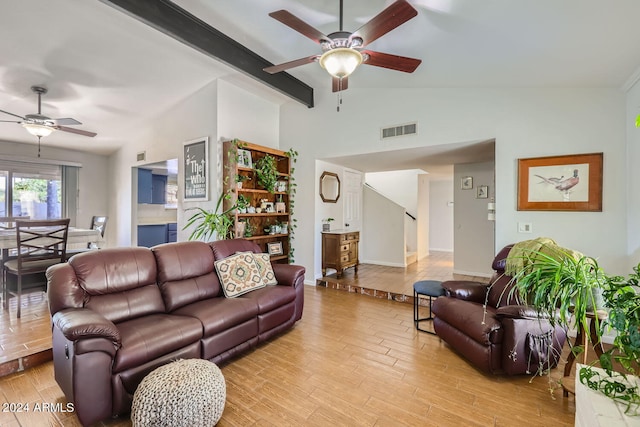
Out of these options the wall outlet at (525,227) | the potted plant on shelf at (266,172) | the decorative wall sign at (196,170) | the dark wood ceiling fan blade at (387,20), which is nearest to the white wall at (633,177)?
the wall outlet at (525,227)

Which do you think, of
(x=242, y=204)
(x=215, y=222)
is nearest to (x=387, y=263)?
(x=242, y=204)

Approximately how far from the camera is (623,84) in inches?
110

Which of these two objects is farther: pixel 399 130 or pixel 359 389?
pixel 399 130

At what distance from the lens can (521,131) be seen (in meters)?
3.37

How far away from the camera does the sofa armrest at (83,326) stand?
5.47ft

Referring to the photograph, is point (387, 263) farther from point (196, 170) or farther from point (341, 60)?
point (341, 60)

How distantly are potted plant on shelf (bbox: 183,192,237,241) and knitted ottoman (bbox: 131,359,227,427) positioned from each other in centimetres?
252

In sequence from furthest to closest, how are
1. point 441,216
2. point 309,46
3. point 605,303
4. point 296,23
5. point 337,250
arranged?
point 441,216 → point 337,250 → point 309,46 → point 296,23 → point 605,303

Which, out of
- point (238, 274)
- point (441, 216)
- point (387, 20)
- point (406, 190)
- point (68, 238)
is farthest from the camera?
point (441, 216)

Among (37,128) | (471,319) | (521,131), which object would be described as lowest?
(471,319)

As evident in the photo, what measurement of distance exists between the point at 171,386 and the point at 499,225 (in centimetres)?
368

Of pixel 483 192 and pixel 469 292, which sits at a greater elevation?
pixel 483 192

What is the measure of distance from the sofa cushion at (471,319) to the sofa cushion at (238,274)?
1908mm

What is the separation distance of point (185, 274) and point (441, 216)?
7.86 meters
